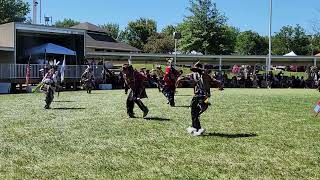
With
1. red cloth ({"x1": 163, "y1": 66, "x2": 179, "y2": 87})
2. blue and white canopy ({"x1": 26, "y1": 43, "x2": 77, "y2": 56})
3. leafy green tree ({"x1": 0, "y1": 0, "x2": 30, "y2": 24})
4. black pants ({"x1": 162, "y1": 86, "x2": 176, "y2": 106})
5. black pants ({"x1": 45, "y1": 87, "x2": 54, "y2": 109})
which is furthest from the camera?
leafy green tree ({"x1": 0, "y1": 0, "x2": 30, "y2": 24})

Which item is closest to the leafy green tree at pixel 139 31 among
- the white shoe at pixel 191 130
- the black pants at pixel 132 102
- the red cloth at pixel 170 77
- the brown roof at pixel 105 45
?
the brown roof at pixel 105 45

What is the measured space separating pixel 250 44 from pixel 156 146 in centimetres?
10861

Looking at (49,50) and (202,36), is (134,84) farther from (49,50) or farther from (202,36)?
(202,36)

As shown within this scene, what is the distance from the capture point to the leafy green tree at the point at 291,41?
113 m

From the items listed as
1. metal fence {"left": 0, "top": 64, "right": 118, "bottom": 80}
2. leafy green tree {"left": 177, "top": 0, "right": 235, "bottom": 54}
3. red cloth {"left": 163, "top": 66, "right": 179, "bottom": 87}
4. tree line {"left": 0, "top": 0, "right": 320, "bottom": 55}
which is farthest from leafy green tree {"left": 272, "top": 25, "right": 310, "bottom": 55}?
red cloth {"left": 163, "top": 66, "right": 179, "bottom": 87}

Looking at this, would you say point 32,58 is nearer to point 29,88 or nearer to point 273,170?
point 29,88

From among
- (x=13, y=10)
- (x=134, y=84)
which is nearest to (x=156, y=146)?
(x=134, y=84)

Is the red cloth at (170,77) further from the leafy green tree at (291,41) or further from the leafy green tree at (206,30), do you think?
the leafy green tree at (291,41)

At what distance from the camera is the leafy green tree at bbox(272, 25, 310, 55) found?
371 ft

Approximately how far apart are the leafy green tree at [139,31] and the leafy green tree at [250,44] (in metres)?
20.2

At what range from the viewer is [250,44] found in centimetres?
11700

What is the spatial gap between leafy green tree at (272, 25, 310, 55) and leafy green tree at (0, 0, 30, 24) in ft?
182

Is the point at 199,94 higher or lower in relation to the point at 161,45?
lower

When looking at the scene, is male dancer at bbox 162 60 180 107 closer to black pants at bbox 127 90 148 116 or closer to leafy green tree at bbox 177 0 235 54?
black pants at bbox 127 90 148 116
